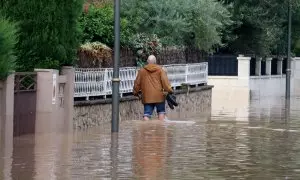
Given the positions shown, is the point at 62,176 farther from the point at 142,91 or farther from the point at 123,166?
the point at 142,91

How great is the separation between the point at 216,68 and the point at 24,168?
31360mm

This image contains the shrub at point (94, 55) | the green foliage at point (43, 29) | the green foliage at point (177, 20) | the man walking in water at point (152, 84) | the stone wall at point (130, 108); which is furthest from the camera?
the green foliage at point (177, 20)

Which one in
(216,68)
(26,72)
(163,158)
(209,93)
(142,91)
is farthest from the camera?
(216,68)

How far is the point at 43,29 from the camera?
18781 millimetres

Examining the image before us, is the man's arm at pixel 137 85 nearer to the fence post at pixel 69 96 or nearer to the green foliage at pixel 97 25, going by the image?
the fence post at pixel 69 96

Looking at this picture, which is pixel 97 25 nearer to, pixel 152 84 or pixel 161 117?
pixel 161 117

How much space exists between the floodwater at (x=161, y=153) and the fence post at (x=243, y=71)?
20048mm

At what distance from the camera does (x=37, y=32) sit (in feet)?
61.8

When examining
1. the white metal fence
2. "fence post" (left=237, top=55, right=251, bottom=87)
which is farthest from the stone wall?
"fence post" (left=237, top=55, right=251, bottom=87)

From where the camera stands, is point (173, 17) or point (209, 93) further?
point (209, 93)

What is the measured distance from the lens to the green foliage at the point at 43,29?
1862 centimetres

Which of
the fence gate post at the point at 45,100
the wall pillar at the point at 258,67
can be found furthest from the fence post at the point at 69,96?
the wall pillar at the point at 258,67

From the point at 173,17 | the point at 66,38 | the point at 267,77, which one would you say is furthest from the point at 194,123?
the point at 267,77

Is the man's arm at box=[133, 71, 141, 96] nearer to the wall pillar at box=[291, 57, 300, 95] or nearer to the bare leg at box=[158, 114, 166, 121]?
the bare leg at box=[158, 114, 166, 121]
